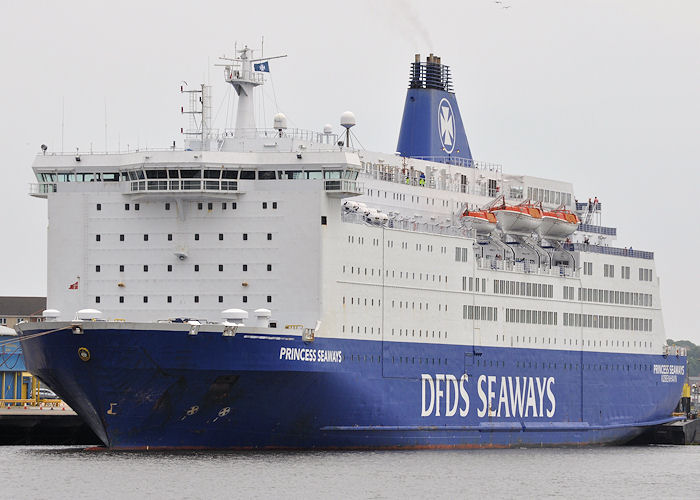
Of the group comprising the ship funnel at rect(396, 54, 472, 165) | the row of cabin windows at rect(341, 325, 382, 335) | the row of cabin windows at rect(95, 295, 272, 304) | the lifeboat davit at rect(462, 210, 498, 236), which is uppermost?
the ship funnel at rect(396, 54, 472, 165)

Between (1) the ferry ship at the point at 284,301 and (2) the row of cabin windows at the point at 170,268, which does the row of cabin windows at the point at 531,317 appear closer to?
(1) the ferry ship at the point at 284,301

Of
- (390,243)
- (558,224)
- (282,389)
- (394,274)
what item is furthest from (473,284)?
(282,389)

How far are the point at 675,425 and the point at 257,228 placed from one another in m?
24.2

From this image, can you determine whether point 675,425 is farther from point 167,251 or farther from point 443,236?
point 167,251

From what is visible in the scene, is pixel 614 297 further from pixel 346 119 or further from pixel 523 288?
pixel 346 119

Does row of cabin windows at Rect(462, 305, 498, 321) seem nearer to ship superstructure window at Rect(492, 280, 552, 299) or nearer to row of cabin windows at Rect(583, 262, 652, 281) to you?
ship superstructure window at Rect(492, 280, 552, 299)

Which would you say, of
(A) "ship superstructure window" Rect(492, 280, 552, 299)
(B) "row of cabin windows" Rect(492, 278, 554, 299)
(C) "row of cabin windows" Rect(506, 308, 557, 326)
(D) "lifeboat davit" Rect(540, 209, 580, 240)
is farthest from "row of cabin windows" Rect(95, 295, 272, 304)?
(D) "lifeboat davit" Rect(540, 209, 580, 240)

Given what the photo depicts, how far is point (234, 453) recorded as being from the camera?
49875 millimetres

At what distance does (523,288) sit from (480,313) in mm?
2998

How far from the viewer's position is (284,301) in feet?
167

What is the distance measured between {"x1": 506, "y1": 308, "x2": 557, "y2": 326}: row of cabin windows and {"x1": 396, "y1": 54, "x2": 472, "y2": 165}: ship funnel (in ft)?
21.8

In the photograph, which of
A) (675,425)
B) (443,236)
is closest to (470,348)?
(443,236)

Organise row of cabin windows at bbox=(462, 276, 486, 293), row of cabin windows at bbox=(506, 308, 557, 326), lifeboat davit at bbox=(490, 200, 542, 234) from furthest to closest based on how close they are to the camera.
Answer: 1. lifeboat davit at bbox=(490, 200, 542, 234)
2. row of cabin windows at bbox=(506, 308, 557, 326)
3. row of cabin windows at bbox=(462, 276, 486, 293)

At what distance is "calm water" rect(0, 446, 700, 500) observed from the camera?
43.1 m
